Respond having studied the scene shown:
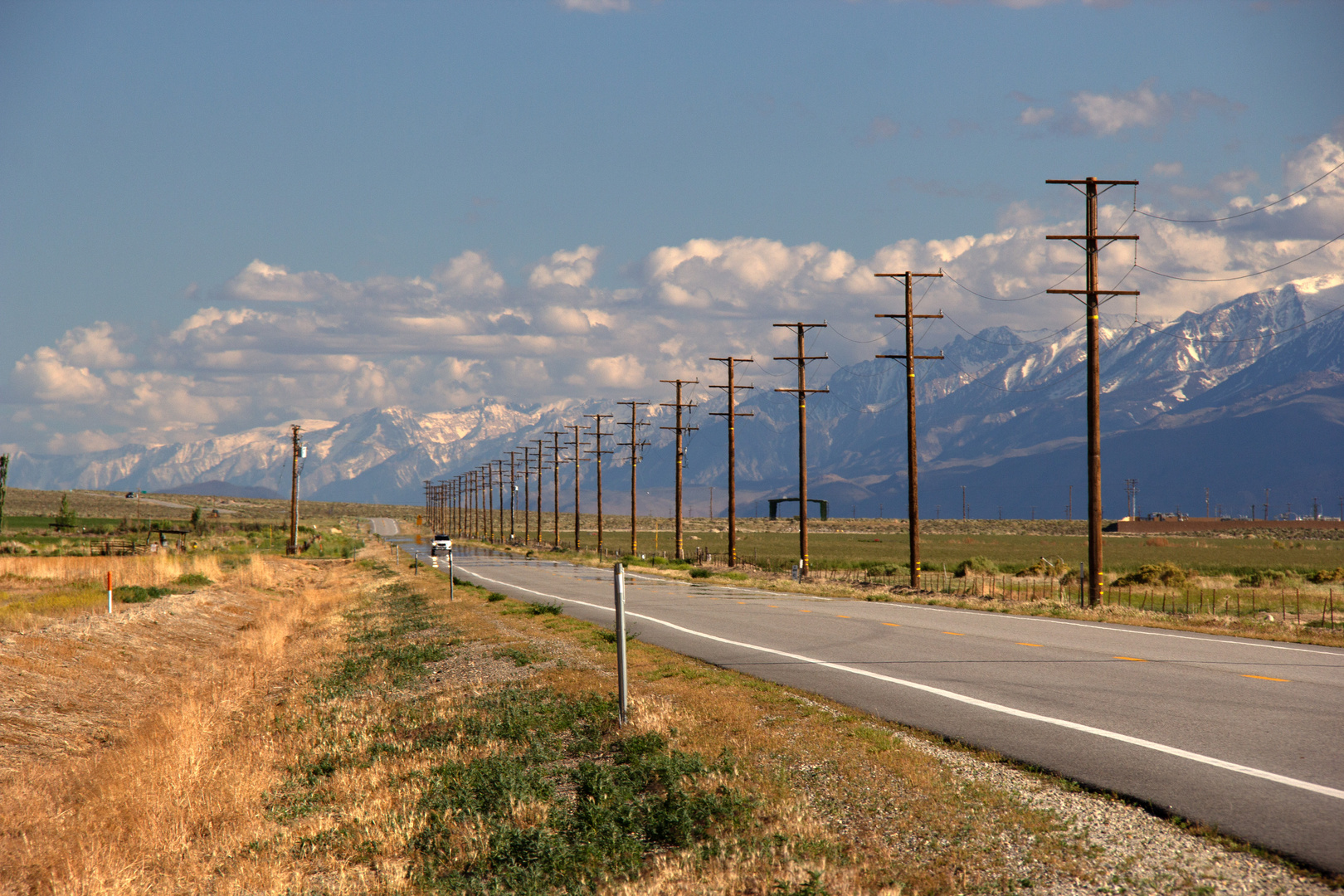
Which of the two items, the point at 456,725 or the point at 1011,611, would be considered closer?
the point at 456,725

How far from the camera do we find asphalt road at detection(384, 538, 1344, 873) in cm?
717

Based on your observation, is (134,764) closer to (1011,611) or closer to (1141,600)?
(1011,611)

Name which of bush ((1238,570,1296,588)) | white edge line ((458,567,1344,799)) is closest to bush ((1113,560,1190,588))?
bush ((1238,570,1296,588))

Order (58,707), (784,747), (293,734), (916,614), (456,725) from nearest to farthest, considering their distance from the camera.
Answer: (784,747) → (456,725) → (293,734) → (58,707) → (916,614)

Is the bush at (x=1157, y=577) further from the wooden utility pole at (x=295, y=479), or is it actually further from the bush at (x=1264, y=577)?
the wooden utility pole at (x=295, y=479)

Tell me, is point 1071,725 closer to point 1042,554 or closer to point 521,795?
point 521,795

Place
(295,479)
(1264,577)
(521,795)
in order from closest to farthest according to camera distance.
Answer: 1. (521,795)
2. (1264,577)
3. (295,479)

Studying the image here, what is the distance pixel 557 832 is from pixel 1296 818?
5.00 meters

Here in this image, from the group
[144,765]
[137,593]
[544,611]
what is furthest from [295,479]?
[144,765]

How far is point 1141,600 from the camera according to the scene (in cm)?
3125

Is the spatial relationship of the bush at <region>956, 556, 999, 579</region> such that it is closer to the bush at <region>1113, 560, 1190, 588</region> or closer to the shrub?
the bush at <region>1113, 560, 1190, 588</region>

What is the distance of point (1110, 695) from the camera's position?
36.9 feet

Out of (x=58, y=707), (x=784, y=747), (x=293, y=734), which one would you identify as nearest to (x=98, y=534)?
Answer: (x=58, y=707)

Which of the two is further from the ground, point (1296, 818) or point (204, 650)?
point (1296, 818)
